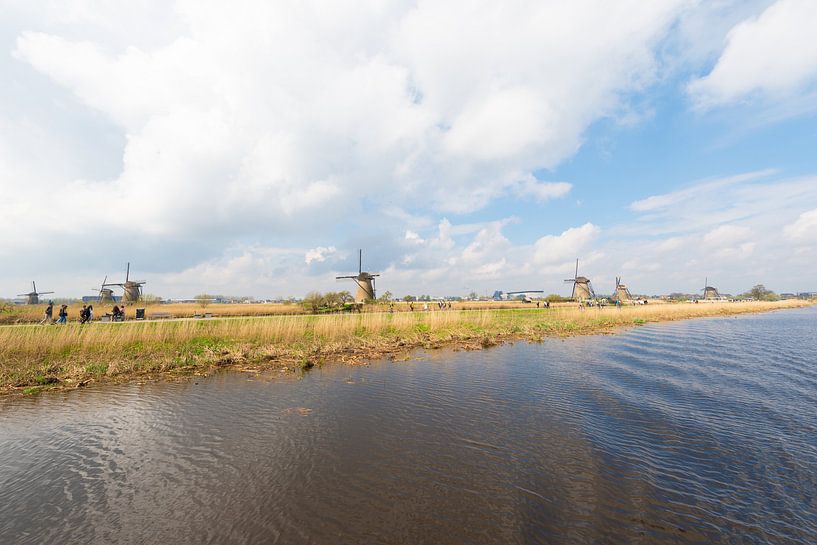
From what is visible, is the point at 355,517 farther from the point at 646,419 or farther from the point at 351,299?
the point at 351,299

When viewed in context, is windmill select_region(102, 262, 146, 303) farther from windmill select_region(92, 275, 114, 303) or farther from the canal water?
the canal water

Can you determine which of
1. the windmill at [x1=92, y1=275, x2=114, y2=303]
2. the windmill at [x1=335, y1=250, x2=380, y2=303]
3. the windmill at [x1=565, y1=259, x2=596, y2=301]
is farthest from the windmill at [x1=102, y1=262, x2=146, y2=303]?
the windmill at [x1=565, y1=259, x2=596, y2=301]

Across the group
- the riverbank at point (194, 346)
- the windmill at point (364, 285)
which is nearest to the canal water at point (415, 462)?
the riverbank at point (194, 346)

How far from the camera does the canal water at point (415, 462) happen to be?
5559mm

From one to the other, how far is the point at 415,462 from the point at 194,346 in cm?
1756

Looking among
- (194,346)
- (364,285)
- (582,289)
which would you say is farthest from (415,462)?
(582,289)

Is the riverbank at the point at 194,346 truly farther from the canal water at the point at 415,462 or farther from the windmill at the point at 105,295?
the windmill at the point at 105,295

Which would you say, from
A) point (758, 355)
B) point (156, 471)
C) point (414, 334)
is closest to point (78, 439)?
point (156, 471)

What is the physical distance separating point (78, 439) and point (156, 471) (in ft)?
12.5

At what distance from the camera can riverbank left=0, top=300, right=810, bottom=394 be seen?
50.2ft

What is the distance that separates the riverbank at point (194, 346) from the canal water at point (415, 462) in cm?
230

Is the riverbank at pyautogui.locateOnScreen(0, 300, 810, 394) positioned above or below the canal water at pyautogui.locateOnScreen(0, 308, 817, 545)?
above

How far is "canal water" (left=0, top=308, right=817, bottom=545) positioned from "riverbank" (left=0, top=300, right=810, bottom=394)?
7.54ft

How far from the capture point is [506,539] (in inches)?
204
